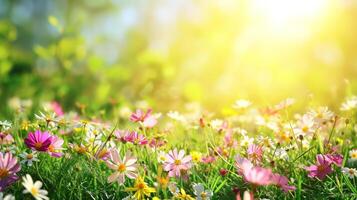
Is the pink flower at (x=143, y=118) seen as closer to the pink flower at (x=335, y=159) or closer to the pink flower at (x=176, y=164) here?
the pink flower at (x=176, y=164)

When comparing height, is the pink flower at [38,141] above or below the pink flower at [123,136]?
below

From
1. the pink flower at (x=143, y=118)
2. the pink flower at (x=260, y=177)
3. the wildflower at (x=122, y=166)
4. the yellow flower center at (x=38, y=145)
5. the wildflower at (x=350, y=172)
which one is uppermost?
the pink flower at (x=143, y=118)

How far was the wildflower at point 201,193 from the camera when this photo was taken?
150 centimetres

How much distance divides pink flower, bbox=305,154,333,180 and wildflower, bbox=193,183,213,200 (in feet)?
1.05

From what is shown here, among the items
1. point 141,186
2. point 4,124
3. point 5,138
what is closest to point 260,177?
point 141,186

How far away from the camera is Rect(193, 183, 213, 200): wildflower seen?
4.92 ft

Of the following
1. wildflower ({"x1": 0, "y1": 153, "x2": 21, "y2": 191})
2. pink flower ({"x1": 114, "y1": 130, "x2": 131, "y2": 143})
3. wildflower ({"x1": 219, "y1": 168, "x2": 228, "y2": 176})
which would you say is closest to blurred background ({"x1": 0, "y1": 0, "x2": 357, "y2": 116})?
wildflower ({"x1": 219, "y1": 168, "x2": 228, "y2": 176})

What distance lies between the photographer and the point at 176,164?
162 centimetres

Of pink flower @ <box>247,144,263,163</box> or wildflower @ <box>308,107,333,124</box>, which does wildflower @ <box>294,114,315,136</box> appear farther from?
pink flower @ <box>247,144,263,163</box>

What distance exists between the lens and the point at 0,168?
4.68 feet

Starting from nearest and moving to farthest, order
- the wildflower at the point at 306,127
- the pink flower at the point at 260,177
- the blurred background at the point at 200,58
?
the pink flower at the point at 260,177 < the wildflower at the point at 306,127 < the blurred background at the point at 200,58

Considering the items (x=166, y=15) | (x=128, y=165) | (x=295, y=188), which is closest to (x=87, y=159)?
(x=128, y=165)

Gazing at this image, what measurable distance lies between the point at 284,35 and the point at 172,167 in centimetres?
964

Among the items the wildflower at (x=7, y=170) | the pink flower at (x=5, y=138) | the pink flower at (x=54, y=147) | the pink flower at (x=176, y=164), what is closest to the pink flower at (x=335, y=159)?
the pink flower at (x=176, y=164)
